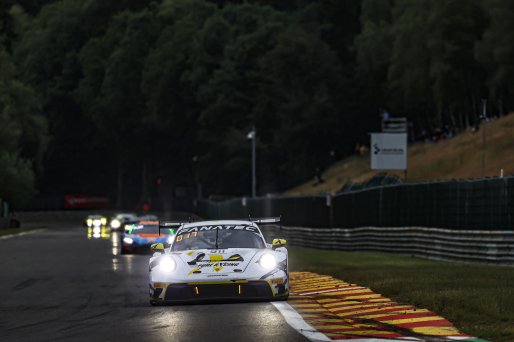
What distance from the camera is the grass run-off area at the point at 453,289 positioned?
1342 centimetres

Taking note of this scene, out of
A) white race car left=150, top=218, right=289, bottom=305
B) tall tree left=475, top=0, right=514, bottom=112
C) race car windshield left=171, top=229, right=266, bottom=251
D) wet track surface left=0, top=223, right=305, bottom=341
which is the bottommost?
wet track surface left=0, top=223, right=305, bottom=341

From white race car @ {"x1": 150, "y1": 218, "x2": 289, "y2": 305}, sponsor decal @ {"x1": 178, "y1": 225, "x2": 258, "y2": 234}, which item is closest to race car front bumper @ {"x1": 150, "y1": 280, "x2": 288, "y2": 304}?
white race car @ {"x1": 150, "y1": 218, "x2": 289, "y2": 305}

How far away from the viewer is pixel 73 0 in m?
154

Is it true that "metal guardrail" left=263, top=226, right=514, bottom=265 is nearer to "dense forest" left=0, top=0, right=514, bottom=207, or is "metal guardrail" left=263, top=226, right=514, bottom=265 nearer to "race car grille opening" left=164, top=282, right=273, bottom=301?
"race car grille opening" left=164, top=282, right=273, bottom=301

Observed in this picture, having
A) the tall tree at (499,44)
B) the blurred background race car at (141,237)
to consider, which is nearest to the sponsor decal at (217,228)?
the blurred background race car at (141,237)

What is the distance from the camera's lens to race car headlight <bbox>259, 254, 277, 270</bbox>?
1691 cm

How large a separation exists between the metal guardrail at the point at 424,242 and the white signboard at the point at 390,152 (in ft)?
58.8

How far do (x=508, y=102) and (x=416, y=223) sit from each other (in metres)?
61.0

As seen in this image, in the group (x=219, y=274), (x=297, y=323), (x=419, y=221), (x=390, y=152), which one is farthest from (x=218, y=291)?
(x=390, y=152)

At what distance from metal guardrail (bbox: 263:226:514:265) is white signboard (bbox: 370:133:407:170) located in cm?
1792

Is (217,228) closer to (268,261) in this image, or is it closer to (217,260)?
(217,260)

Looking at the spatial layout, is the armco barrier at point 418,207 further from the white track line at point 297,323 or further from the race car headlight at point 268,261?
the white track line at point 297,323

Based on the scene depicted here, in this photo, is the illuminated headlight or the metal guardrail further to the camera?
the metal guardrail

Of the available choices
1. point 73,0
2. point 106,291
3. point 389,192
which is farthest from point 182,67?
point 106,291
